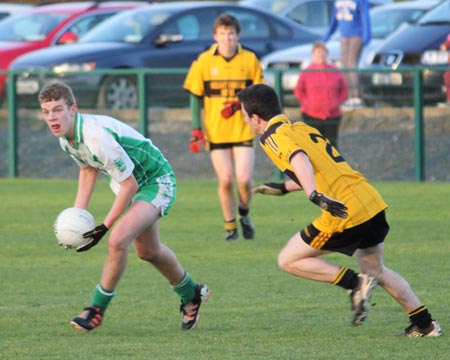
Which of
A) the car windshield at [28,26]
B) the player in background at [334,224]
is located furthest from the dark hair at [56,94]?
the car windshield at [28,26]

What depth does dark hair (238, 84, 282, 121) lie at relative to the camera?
7.44 metres

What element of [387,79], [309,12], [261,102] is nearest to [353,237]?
[261,102]

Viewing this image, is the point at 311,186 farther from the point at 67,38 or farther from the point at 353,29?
the point at 67,38

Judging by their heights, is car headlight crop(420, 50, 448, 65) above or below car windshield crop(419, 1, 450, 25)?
below

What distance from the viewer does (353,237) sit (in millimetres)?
7293

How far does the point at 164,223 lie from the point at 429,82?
5.25 metres

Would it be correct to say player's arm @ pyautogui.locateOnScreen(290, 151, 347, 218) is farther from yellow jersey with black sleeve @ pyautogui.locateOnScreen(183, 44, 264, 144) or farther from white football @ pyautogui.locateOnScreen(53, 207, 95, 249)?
yellow jersey with black sleeve @ pyautogui.locateOnScreen(183, 44, 264, 144)

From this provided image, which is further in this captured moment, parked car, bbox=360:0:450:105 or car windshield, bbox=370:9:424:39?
car windshield, bbox=370:9:424:39

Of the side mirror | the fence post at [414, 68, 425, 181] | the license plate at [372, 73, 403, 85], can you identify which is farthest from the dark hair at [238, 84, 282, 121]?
the side mirror

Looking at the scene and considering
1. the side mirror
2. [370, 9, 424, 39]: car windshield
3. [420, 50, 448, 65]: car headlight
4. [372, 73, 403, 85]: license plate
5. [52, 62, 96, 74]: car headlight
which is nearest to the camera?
[372, 73, 403, 85]: license plate

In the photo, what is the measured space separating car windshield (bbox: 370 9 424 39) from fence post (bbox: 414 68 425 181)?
4.21m

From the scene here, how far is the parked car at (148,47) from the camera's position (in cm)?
1908

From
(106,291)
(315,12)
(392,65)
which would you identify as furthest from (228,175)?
(315,12)

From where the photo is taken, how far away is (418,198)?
15.4 meters
